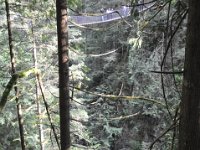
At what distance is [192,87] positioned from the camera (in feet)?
4.16

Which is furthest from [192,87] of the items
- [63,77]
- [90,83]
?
[90,83]

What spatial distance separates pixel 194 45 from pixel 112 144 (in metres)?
14.4

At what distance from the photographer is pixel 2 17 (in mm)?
10133

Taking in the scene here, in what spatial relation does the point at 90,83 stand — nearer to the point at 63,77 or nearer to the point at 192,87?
the point at 63,77

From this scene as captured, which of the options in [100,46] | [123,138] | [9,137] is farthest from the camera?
[100,46]

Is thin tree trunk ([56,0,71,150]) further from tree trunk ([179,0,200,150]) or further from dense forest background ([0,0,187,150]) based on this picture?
tree trunk ([179,0,200,150])

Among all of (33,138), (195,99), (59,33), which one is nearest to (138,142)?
(33,138)

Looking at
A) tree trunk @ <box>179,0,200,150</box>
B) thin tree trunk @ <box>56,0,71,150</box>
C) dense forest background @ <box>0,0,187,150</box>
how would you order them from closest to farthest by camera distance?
tree trunk @ <box>179,0,200,150</box>, thin tree trunk @ <box>56,0,71,150</box>, dense forest background @ <box>0,0,187,150</box>

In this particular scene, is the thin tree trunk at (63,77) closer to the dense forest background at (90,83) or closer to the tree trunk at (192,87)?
the dense forest background at (90,83)

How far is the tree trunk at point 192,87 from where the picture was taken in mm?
1242

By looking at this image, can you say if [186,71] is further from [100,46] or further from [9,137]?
[100,46]

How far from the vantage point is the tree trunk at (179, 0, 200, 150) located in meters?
1.24

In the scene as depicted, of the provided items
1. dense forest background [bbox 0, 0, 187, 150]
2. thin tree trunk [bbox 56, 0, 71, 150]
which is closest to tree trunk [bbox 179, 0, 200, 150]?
thin tree trunk [bbox 56, 0, 71, 150]

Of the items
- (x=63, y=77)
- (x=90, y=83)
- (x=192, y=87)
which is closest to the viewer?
(x=192, y=87)
